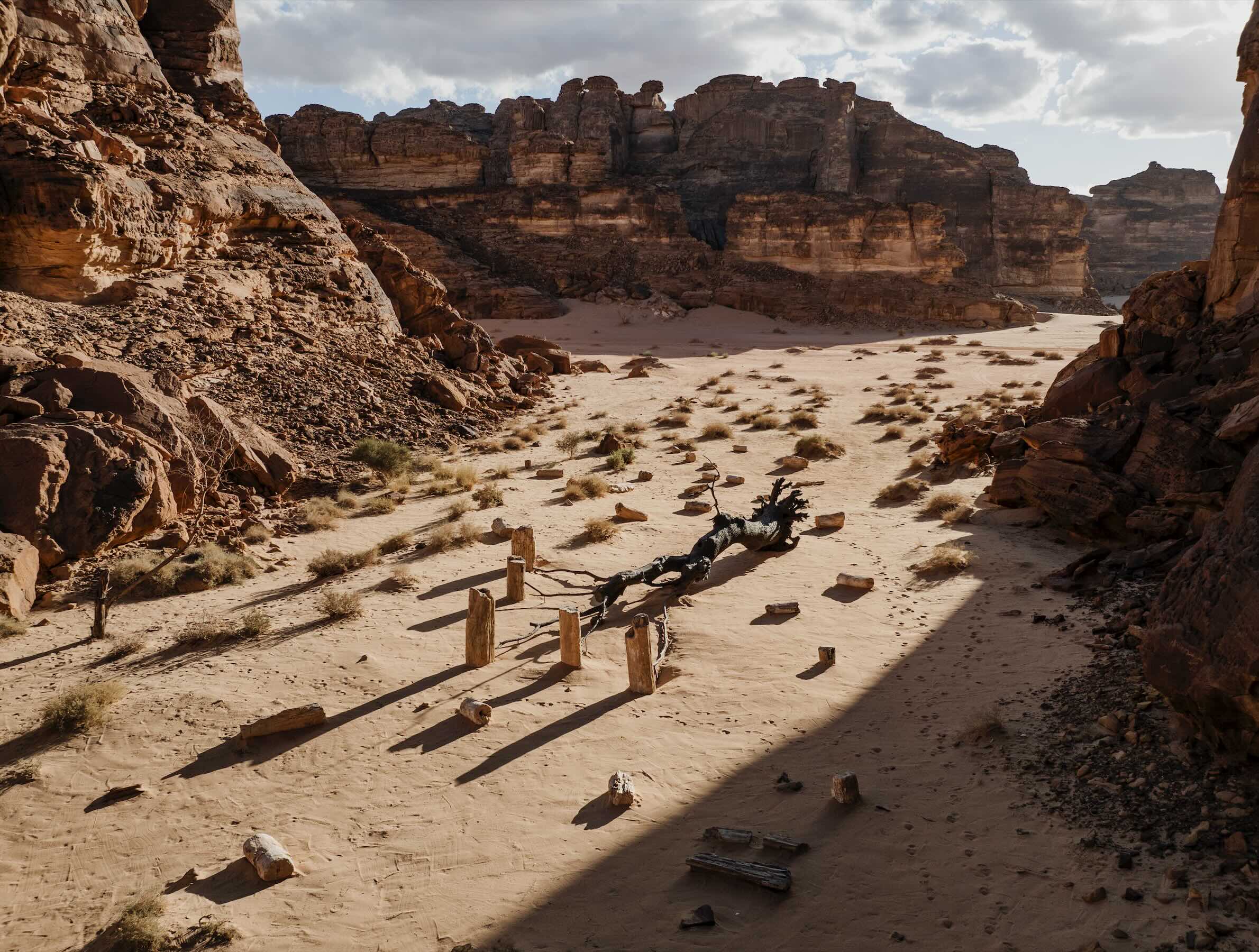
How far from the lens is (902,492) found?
571 inches

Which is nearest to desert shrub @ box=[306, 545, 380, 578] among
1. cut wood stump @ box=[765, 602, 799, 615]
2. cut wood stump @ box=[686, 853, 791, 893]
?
cut wood stump @ box=[765, 602, 799, 615]

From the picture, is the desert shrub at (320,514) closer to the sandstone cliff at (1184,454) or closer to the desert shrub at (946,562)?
the desert shrub at (946,562)

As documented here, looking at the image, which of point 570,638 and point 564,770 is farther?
point 570,638

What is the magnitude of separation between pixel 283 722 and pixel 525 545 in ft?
14.3

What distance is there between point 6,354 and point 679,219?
43228 mm

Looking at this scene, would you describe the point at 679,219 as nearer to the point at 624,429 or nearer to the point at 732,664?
the point at 624,429

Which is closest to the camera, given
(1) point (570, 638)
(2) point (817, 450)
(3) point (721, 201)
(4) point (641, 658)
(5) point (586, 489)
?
(4) point (641, 658)

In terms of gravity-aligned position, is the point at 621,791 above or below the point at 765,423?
below

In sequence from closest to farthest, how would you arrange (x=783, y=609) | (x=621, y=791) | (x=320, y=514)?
(x=621, y=791) < (x=783, y=609) < (x=320, y=514)

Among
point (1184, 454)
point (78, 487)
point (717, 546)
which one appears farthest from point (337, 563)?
point (1184, 454)

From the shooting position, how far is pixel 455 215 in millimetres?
49031

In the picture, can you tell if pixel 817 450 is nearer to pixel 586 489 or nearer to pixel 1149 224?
pixel 586 489

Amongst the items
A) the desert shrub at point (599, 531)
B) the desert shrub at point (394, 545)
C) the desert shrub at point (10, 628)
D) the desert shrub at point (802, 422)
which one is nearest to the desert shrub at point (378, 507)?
the desert shrub at point (394, 545)

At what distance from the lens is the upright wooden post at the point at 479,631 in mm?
8344
